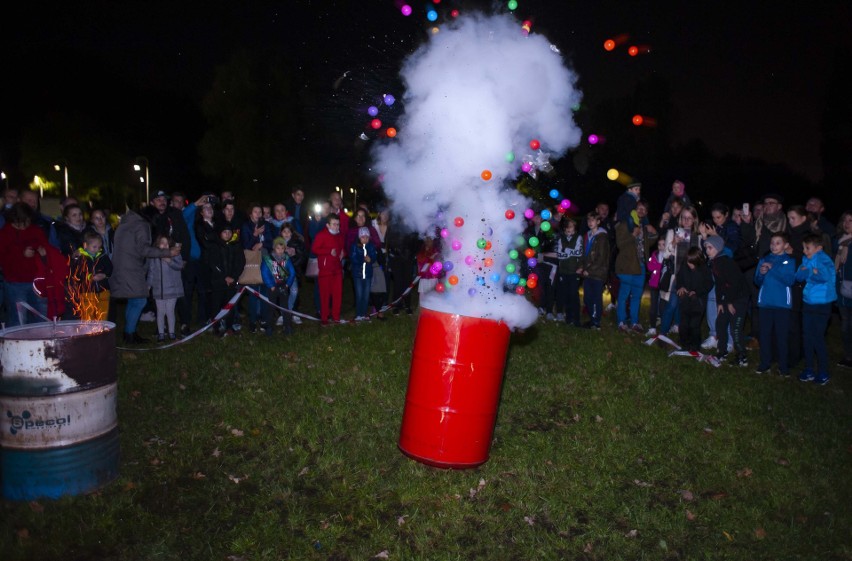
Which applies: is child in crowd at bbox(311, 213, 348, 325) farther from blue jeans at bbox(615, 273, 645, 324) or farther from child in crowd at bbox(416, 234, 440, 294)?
blue jeans at bbox(615, 273, 645, 324)

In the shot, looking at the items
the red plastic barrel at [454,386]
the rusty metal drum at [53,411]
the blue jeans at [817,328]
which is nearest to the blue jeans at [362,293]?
the red plastic barrel at [454,386]

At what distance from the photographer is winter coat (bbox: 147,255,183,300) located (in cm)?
927

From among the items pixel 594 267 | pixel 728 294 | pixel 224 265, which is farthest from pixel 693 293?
pixel 224 265

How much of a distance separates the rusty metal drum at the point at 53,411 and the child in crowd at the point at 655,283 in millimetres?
8344

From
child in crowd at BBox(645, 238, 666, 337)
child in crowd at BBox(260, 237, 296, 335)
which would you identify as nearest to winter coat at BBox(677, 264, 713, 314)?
child in crowd at BBox(645, 238, 666, 337)

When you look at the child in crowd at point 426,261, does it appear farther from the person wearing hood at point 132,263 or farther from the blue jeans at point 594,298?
the person wearing hood at point 132,263

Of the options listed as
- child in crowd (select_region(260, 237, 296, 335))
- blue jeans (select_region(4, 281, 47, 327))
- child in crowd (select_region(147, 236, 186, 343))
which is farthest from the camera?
child in crowd (select_region(260, 237, 296, 335))

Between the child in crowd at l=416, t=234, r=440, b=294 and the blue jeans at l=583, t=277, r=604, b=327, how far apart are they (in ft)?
9.16

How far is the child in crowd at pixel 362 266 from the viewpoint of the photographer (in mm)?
10711

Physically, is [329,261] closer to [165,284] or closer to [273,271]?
[273,271]

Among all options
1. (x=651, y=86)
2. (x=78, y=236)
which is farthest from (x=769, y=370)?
(x=651, y=86)

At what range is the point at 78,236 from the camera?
28.9 feet

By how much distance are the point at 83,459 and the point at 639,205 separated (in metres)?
9.44

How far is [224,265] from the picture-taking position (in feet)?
31.9
